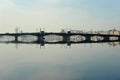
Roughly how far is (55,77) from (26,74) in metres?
2.65

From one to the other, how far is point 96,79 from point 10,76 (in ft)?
18.9

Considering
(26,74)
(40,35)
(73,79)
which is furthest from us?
(40,35)

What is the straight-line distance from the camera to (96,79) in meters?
21.5

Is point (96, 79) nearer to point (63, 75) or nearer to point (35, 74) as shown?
point (63, 75)

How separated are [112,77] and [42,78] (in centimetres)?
444

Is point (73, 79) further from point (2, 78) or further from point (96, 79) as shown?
point (2, 78)

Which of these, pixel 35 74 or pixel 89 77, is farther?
pixel 35 74

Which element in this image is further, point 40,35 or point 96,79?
point 40,35

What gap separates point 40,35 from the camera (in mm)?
112500

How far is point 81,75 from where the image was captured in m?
23.6

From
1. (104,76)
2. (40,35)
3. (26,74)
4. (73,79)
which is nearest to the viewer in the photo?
(73,79)

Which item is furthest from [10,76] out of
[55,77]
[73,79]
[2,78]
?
[73,79]

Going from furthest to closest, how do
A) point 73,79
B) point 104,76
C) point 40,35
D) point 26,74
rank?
1. point 40,35
2. point 26,74
3. point 104,76
4. point 73,79

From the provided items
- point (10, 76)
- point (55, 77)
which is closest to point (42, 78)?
point (55, 77)
